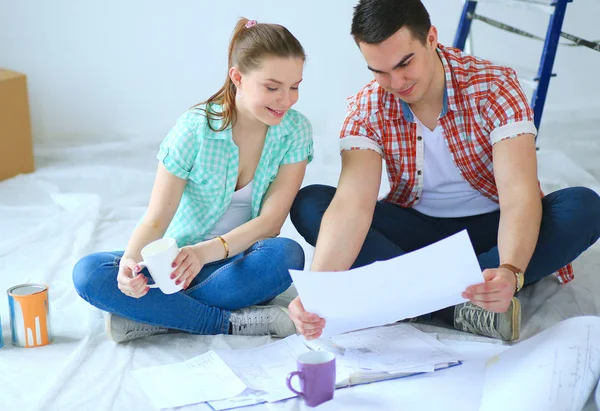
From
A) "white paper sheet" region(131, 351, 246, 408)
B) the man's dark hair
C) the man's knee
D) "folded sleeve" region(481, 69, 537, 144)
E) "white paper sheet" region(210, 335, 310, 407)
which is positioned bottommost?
"white paper sheet" region(131, 351, 246, 408)

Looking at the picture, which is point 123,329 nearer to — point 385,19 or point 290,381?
point 290,381

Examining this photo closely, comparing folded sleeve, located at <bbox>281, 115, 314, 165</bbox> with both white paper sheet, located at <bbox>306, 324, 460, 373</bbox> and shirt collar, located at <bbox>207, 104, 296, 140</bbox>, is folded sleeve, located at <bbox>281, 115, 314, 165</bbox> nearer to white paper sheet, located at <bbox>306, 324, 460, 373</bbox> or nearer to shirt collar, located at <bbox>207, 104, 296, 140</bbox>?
shirt collar, located at <bbox>207, 104, 296, 140</bbox>

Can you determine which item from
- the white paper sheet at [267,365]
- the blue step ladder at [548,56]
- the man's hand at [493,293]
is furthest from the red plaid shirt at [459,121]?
the blue step ladder at [548,56]

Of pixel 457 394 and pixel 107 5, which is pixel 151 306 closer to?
pixel 457 394

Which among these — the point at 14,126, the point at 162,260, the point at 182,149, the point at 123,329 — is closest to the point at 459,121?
the point at 182,149

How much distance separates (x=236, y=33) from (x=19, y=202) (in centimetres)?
135

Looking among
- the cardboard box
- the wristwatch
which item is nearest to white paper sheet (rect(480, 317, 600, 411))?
the wristwatch

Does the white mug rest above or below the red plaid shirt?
below

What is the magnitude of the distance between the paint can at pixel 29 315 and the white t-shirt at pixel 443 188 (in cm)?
87

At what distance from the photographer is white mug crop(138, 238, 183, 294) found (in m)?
1.50

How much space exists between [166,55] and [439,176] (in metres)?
1.94

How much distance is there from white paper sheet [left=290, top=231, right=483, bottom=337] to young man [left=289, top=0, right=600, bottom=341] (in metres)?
0.16

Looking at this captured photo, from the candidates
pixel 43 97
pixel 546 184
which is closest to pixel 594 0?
pixel 546 184

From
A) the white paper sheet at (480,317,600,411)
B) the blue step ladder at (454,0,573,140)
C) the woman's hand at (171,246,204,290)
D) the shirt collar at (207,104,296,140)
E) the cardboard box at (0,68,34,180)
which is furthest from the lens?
the cardboard box at (0,68,34,180)
